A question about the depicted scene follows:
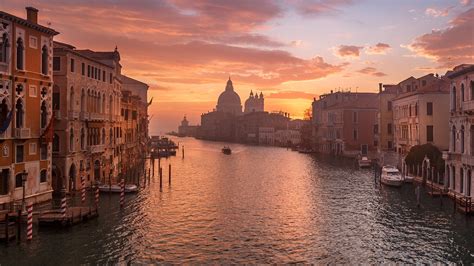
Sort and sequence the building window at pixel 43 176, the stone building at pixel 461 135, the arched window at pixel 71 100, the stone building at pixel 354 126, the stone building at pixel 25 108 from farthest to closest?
the stone building at pixel 354 126 → the arched window at pixel 71 100 → the stone building at pixel 461 135 → the building window at pixel 43 176 → the stone building at pixel 25 108

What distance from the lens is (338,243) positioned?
920 inches

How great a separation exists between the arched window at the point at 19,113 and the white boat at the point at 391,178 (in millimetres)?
31909

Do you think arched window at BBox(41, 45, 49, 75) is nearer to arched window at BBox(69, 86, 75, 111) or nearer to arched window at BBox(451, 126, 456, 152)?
arched window at BBox(69, 86, 75, 111)

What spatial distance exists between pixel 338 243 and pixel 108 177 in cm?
2704

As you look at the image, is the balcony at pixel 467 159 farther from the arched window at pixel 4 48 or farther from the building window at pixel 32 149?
the arched window at pixel 4 48

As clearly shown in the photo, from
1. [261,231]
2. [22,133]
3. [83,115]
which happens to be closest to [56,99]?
[83,115]

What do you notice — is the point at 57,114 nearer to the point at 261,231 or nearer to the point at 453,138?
the point at 261,231

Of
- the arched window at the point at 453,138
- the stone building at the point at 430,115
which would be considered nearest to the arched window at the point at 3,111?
the arched window at the point at 453,138

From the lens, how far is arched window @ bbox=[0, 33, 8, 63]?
26109 millimetres

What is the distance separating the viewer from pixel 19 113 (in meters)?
27.8

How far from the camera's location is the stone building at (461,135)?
30.7 meters

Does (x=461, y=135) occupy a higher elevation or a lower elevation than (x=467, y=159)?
higher

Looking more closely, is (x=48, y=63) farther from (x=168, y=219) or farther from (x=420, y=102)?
(x=420, y=102)

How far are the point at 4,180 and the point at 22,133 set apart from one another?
9.87 ft
